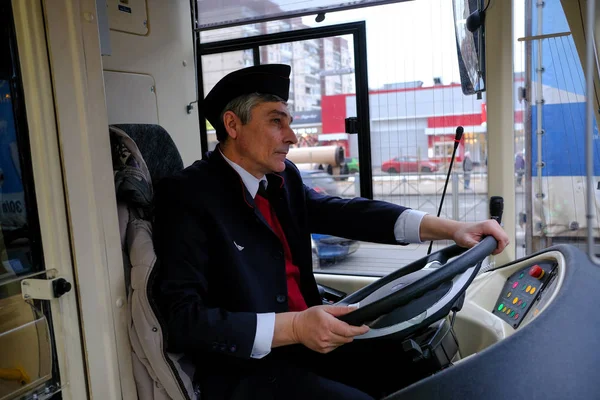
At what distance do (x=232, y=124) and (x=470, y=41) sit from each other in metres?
1.02

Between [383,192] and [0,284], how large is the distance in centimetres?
222

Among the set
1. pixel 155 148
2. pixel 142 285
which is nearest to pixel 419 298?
pixel 142 285

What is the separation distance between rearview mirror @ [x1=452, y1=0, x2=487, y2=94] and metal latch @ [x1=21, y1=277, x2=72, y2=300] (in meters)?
1.61

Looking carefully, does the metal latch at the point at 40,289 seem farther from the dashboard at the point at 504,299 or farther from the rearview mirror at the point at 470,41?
the rearview mirror at the point at 470,41

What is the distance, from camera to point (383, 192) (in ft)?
9.61

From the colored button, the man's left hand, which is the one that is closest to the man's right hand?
the colored button

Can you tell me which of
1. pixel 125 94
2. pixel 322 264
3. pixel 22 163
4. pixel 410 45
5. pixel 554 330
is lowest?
pixel 322 264

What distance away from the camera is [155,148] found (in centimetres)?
158

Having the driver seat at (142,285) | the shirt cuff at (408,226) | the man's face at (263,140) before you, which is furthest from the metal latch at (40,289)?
the shirt cuff at (408,226)

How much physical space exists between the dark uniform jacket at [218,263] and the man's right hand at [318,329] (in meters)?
0.07

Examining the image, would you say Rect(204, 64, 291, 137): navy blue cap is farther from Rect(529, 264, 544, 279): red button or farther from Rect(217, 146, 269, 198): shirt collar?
Rect(529, 264, 544, 279): red button

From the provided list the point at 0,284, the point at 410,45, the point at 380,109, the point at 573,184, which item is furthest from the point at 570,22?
the point at 0,284

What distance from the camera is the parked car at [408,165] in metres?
2.95

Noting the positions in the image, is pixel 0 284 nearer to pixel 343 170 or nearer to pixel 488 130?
pixel 488 130
